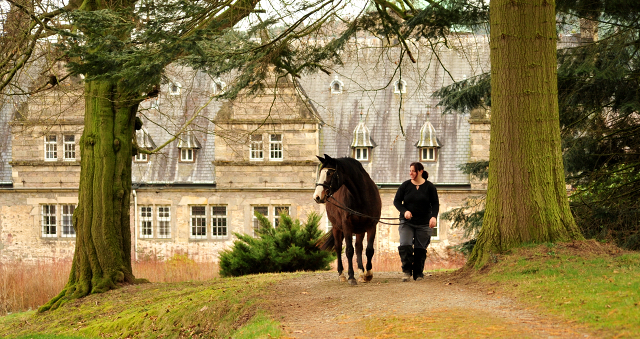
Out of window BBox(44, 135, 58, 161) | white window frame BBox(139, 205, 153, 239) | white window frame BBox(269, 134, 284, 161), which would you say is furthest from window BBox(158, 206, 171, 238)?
window BBox(44, 135, 58, 161)

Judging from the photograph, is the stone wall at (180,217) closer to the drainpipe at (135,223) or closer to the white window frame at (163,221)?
the drainpipe at (135,223)

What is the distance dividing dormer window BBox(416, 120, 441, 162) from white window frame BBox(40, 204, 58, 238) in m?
16.8

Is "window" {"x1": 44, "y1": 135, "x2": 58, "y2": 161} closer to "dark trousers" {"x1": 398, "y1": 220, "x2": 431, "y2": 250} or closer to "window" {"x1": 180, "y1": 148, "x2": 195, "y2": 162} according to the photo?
"window" {"x1": 180, "y1": 148, "x2": 195, "y2": 162}

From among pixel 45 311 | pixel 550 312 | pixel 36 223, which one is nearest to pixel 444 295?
pixel 550 312

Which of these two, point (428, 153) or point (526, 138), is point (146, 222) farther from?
point (526, 138)

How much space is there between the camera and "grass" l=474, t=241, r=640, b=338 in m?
6.06

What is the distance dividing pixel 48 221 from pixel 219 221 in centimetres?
801

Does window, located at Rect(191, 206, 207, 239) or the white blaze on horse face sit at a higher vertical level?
the white blaze on horse face

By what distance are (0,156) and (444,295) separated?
96.6 feet

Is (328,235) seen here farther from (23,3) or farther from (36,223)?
(36,223)

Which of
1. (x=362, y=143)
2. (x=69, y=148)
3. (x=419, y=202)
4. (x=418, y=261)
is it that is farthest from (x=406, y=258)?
(x=69, y=148)

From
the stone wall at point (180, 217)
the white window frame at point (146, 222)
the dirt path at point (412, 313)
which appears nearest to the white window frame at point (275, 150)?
the stone wall at point (180, 217)

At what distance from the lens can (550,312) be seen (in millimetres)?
6609

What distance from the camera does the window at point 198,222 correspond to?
3133 cm
